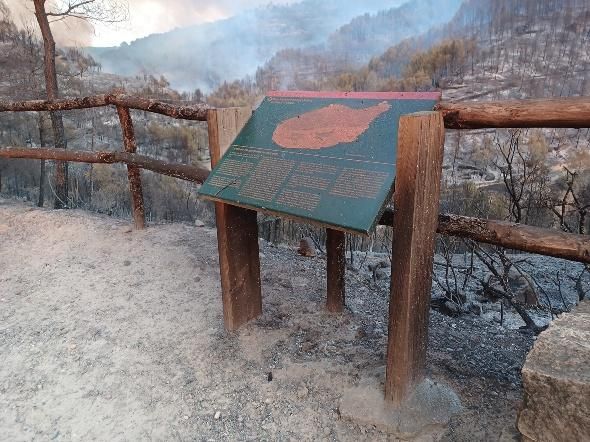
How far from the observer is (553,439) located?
46.9 inches

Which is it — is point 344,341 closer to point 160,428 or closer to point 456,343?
point 456,343

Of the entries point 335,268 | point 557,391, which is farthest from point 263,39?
point 557,391

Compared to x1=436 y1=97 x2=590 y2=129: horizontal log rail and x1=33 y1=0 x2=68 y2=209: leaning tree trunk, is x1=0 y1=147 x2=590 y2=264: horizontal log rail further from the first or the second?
x1=33 y1=0 x2=68 y2=209: leaning tree trunk

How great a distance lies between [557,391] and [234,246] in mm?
1557

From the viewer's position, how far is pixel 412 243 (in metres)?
1.57

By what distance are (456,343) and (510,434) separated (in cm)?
82

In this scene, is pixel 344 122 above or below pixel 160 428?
above

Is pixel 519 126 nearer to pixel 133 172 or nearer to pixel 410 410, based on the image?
pixel 410 410

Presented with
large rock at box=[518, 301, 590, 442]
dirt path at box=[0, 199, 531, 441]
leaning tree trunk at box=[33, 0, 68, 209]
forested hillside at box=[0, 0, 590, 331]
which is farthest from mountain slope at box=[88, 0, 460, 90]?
large rock at box=[518, 301, 590, 442]

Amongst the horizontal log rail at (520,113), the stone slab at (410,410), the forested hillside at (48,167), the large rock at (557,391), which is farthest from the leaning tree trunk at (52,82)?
the large rock at (557,391)

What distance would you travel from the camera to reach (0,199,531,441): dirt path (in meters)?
1.86

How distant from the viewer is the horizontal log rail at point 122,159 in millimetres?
3066

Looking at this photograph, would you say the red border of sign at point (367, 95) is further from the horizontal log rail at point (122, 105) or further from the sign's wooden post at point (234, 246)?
the horizontal log rail at point (122, 105)

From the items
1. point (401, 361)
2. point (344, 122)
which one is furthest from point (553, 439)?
point (344, 122)
